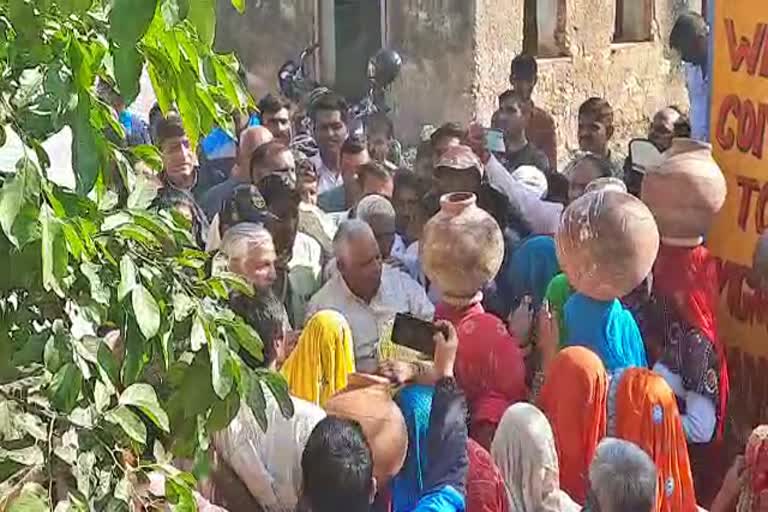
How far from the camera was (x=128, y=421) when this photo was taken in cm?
173

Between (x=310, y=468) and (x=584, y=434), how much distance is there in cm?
78

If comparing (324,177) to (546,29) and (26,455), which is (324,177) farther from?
(546,29)

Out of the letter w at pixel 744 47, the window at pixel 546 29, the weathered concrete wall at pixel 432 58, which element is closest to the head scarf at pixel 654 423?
the letter w at pixel 744 47

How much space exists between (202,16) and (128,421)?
0.48 m

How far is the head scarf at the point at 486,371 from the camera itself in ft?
11.9

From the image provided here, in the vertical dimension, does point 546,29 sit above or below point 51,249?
below

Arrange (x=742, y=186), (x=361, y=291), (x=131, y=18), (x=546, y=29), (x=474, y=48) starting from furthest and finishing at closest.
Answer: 1. (x=546, y=29)
2. (x=474, y=48)
3. (x=742, y=186)
4. (x=361, y=291)
5. (x=131, y=18)

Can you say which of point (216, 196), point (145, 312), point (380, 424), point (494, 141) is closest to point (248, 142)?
point (216, 196)

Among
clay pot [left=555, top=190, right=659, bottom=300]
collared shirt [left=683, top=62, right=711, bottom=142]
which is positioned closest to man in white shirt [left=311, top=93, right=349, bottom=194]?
collared shirt [left=683, top=62, right=711, bottom=142]

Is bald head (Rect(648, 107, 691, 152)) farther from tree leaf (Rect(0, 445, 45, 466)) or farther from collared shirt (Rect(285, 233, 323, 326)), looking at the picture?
tree leaf (Rect(0, 445, 45, 466))

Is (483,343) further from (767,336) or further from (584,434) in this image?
(767,336)

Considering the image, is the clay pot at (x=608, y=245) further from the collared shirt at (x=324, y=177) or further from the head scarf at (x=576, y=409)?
the collared shirt at (x=324, y=177)

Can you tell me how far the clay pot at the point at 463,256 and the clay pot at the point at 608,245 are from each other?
201 millimetres

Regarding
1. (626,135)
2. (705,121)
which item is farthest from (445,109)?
(705,121)
